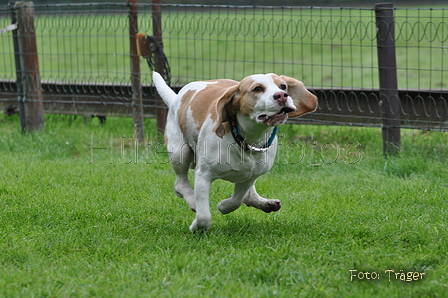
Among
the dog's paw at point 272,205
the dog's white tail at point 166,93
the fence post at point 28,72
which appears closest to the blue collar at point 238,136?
the dog's paw at point 272,205

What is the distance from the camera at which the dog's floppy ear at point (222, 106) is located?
12.4 feet

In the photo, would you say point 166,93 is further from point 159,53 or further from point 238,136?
point 159,53

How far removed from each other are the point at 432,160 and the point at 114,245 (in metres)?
3.47

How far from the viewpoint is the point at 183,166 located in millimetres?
4418

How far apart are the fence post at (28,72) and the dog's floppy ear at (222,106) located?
15.5ft

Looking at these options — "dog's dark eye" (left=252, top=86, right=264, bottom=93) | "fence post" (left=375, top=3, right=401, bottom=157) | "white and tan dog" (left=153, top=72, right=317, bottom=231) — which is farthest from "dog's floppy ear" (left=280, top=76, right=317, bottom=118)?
"fence post" (left=375, top=3, right=401, bottom=157)

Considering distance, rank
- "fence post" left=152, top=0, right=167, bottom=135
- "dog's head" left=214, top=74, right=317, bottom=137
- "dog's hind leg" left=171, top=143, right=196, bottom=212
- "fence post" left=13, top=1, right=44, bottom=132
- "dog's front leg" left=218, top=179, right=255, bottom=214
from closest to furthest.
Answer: "dog's head" left=214, top=74, right=317, bottom=137 < "dog's front leg" left=218, top=179, right=255, bottom=214 < "dog's hind leg" left=171, top=143, right=196, bottom=212 < "fence post" left=152, top=0, right=167, bottom=135 < "fence post" left=13, top=1, right=44, bottom=132

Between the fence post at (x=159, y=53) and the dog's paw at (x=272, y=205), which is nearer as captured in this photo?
the dog's paw at (x=272, y=205)

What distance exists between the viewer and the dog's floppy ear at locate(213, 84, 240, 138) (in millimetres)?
3765

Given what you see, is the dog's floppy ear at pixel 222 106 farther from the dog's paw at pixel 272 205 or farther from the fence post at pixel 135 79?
the fence post at pixel 135 79

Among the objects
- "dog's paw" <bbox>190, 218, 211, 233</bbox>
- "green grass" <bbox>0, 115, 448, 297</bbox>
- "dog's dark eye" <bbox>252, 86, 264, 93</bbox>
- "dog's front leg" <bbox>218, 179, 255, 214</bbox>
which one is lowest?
"green grass" <bbox>0, 115, 448, 297</bbox>

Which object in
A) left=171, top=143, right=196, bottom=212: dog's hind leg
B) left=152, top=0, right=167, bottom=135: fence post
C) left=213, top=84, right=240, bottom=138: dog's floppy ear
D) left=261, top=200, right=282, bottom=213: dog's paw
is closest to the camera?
left=213, top=84, right=240, bottom=138: dog's floppy ear

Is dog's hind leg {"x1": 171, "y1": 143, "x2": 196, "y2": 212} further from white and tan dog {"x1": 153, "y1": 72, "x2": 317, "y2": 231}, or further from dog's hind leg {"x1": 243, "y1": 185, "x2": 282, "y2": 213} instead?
dog's hind leg {"x1": 243, "y1": 185, "x2": 282, "y2": 213}

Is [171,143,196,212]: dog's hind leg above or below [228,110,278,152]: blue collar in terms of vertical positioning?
Result: below
